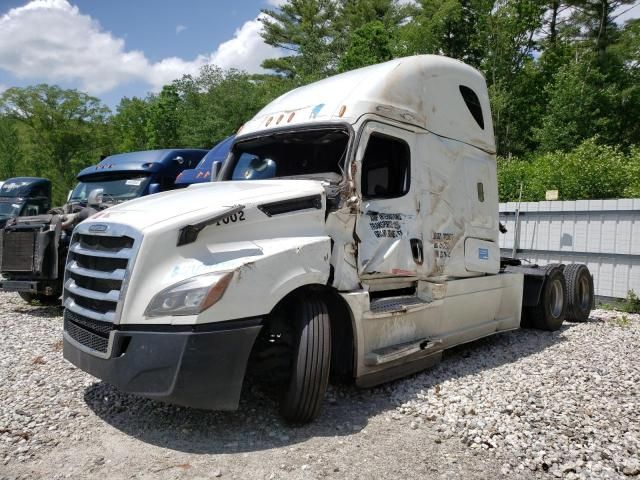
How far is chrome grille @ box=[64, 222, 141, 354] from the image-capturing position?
385 cm

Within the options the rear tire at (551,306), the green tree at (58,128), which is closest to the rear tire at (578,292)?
the rear tire at (551,306)

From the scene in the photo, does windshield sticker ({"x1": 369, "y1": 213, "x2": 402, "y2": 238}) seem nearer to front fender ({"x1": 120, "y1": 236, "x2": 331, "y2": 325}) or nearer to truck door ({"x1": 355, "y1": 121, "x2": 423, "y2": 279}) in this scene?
truck door ({"x1": 355, "y1": 121, "x2": 423, "y2": 279})

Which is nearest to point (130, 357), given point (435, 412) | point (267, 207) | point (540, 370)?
point (267, 207)

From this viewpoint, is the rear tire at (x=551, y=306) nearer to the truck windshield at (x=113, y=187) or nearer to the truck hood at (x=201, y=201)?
the truck hood at (x=201, y=201)

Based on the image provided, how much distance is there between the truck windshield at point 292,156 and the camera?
5.04 metres

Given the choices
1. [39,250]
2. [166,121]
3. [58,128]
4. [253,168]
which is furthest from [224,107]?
[253,168]

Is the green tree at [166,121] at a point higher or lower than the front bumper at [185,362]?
higher

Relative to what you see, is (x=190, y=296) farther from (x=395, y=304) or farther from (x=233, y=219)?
(x=395, y=304)

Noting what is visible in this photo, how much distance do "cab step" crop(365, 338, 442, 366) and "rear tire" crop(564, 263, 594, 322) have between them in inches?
161

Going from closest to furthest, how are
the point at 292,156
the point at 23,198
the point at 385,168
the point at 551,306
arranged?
the point at 385,168
the point at 292,156
the point at 551,306
the point at 23,198

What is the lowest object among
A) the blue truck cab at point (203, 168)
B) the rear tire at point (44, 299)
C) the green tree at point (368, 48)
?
the rear tire at point (44, 299)

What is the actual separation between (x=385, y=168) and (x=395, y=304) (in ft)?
4.45

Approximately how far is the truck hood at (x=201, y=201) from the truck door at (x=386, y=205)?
1.81ft

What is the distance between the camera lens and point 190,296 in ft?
11.9
